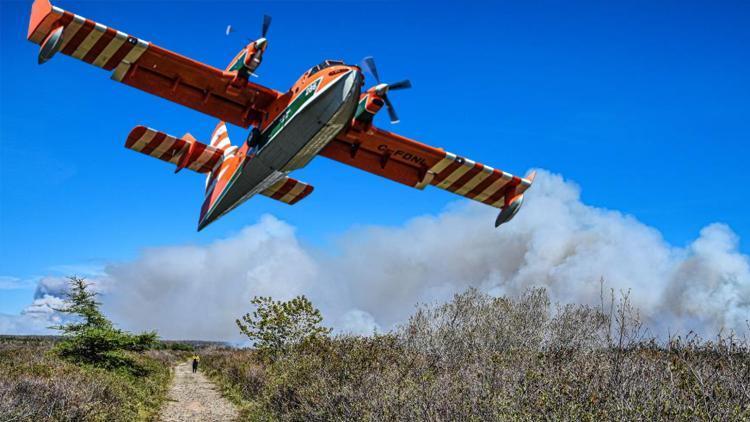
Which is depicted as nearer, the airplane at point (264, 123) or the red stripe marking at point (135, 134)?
the airplane at point (264, 123)

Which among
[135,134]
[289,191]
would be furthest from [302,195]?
[135,134]

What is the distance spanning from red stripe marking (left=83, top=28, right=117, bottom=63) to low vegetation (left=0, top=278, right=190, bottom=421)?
28.9 ft

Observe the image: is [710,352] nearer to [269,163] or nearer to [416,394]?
[416,394]

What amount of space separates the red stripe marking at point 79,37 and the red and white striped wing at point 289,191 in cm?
831

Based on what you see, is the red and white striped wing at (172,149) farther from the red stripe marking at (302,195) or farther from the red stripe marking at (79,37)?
the red stripe marking at (79,37)

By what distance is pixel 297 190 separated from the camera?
71.9ft

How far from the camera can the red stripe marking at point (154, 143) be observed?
784 inches

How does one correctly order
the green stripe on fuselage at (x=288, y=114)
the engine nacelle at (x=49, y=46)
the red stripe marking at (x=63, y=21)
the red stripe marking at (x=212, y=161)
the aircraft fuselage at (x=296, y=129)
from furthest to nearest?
the red stripe marking at (x=212, y=161) → the red stripe marking at (x=63, y=21) → the green stripe on fuselage at (x=288, y=114) → the engine nacelle at (x=49, y=46) → the aircraft fuselage at (x=296, y=129)

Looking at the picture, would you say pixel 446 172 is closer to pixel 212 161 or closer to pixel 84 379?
pixel 212 161

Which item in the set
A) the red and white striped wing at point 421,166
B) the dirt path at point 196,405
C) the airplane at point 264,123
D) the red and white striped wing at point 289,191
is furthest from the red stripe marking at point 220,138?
the dirt path at point 196,405

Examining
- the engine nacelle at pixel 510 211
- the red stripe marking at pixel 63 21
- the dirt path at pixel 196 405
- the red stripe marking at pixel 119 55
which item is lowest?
the dirt path at pixel 196 405

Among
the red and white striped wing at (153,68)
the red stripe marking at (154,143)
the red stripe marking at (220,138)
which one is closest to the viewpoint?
the red and white striped wing at (153,68)

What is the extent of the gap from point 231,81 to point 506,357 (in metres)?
11.4

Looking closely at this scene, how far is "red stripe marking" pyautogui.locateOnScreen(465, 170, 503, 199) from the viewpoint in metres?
20.4
